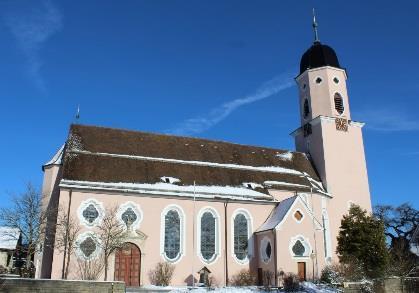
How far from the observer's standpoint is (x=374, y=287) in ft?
91.3

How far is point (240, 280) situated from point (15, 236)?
64.5 feet

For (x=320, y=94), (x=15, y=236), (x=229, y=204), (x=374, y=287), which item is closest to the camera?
(x=374, y=287)

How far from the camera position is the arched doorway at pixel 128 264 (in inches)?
1202

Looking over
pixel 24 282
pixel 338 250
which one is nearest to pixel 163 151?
pixel 338 250

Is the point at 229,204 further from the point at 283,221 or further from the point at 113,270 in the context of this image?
the point at 113,270

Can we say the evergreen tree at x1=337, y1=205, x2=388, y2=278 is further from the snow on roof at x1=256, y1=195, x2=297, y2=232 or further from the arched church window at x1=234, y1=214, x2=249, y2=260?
the arched church window at x1=234, y1=214, x2=249, y2=260

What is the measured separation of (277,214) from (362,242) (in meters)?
6.97

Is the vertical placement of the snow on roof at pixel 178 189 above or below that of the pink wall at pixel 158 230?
above

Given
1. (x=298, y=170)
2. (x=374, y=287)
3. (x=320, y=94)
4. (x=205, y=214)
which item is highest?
(x=320, y=94)

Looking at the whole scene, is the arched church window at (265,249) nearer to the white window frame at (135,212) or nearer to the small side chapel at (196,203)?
the small side chapel at (196,203)

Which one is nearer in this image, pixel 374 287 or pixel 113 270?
pixel 374 287

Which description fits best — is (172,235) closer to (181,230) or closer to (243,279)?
(181,230)

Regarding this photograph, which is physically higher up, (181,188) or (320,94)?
(320,94)

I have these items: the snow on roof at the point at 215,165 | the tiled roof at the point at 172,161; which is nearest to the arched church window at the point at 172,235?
the tiled roof at the point at 172,161
